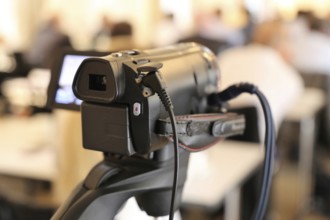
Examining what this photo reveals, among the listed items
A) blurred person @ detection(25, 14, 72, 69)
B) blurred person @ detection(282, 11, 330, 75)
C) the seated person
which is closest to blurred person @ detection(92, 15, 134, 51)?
blurred person @ detection(25, 14, 72, 69)

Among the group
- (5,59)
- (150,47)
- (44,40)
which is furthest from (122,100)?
(44,40)

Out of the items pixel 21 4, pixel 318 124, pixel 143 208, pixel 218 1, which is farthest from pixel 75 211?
pixel 218 1

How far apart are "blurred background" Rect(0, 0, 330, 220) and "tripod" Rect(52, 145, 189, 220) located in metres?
0.23

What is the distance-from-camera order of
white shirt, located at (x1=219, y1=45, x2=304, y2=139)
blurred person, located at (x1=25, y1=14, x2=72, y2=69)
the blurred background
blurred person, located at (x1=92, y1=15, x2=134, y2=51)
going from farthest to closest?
1. blurred person, located at (x1=25, y1=14, x2=72, y2=69)
2. blurred person, located at (x1=92, y1=15, x2=134, y2=51)
3. white shirt, located at (x1=219, y1=45, x2=304, y2=139)
4. the blurred background

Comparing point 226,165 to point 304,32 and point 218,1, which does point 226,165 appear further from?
point 218,1

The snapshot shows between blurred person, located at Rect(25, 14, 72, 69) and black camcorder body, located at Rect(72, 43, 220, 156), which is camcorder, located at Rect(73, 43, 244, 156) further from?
blurred person, located at Rect(25, 14, 72, 69)

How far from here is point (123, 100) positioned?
1.52 feet

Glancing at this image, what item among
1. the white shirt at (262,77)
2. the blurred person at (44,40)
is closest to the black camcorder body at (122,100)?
the white shirt at (262,77)

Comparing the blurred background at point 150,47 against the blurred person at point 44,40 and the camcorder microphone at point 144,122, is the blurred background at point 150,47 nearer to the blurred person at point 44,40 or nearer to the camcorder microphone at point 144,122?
the blurred person at point 44,40

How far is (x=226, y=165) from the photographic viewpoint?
1731mm

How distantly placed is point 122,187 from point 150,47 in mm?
1591

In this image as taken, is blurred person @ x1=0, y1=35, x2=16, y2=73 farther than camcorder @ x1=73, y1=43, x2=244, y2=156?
Yes

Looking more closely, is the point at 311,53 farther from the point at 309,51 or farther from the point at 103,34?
the point at 103,34

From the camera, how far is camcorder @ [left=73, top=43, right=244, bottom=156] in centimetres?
46
